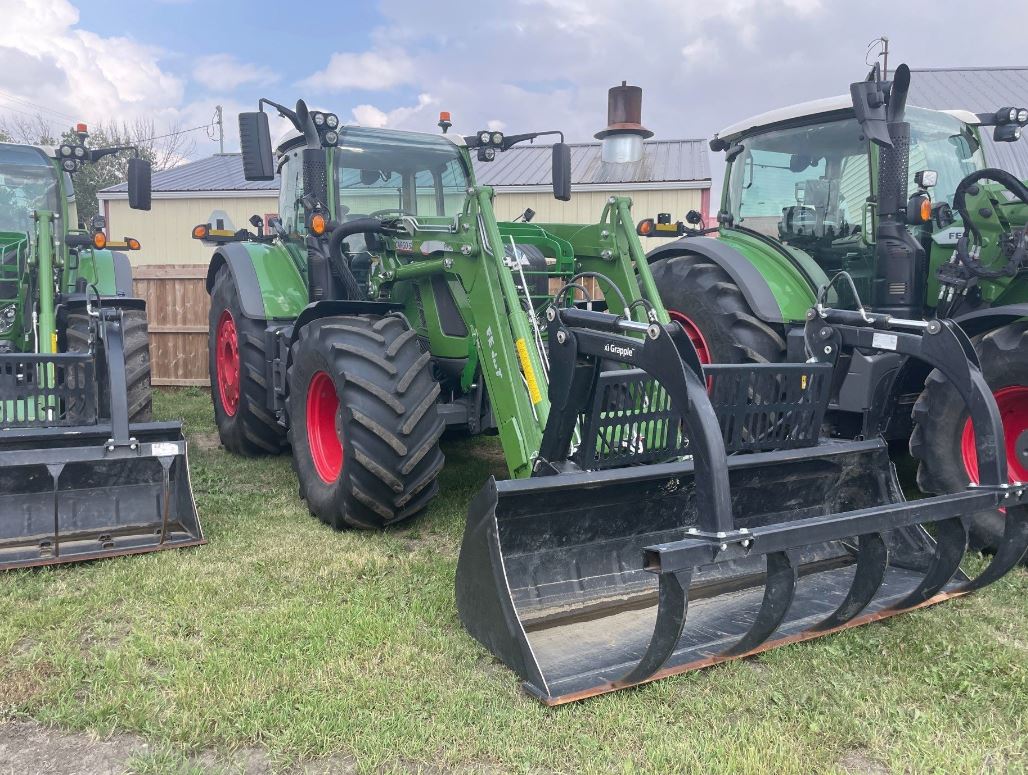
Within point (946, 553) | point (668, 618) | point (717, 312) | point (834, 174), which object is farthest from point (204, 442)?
point (946, 553)

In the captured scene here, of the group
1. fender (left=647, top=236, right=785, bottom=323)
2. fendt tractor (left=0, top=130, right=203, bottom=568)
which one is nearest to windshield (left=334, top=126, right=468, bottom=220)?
fender (left=647, top=236, right=785, bottom=323)

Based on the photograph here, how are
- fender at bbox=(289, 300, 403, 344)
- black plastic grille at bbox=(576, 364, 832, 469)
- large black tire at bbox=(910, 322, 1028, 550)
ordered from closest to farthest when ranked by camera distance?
black plastic grille at bbox=(576, 364, 832, 469)
large black tire at bbox=(910, 322, 1028, 550)
fender at bbox=(289, 300, 403, 344)

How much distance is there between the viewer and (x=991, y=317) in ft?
14.2

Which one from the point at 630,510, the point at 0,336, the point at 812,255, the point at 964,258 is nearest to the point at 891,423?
the point at 964,258

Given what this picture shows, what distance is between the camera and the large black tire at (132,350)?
18.9ft

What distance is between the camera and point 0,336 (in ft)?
20.0

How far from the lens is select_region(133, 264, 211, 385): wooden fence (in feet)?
35.1

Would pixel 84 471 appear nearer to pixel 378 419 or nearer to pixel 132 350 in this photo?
pixel 378 419

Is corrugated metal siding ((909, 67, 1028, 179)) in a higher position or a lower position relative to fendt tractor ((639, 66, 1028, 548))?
higher

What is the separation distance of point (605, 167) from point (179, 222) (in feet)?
32.9

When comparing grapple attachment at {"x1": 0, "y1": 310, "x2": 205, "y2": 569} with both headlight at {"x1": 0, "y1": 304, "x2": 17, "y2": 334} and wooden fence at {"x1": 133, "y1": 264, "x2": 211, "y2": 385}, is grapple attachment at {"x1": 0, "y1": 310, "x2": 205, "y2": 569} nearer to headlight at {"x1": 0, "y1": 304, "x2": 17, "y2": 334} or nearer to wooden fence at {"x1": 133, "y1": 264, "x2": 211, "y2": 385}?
headlight at {"x1": 0, "y1": 304, "x2": 17, "y2": 334}

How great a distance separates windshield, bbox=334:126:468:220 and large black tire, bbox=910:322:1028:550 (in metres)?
3.06

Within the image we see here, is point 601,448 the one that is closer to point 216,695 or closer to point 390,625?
point 390,625

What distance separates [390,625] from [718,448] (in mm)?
1549
